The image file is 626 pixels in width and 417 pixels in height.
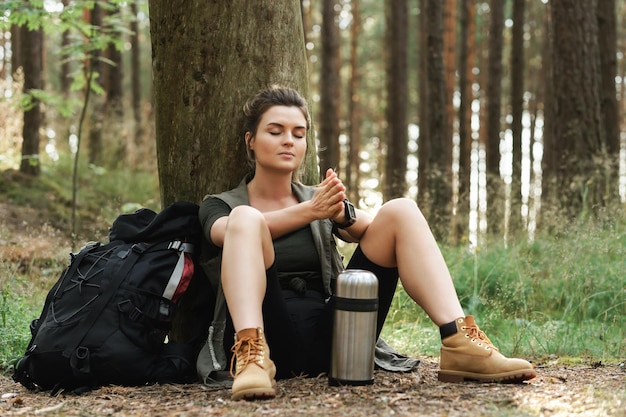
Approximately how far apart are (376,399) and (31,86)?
8.62 meters

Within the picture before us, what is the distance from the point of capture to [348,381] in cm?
322

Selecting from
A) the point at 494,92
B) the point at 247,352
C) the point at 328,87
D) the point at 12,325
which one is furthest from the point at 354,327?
the point at 494,92

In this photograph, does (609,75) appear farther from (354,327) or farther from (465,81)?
(354,327)

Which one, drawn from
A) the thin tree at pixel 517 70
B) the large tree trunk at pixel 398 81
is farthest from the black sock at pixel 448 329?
the large tree trunk at pixel 398 81

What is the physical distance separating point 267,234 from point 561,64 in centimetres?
610

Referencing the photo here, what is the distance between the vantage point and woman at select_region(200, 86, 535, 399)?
10.3ft

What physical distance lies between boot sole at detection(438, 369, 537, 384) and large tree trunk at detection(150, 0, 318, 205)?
1531 mm

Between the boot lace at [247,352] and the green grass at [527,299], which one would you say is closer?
the boot lace at [247,352]

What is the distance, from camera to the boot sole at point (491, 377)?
3162mm

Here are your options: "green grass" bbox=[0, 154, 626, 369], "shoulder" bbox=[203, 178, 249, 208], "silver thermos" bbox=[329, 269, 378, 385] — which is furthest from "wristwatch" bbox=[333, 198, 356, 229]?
"green grass" bbox=[0, 154, 626, 369]

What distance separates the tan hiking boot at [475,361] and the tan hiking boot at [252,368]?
0.77 meters

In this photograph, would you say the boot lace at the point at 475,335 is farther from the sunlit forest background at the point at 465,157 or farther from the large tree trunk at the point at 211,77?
the large tree trunk at the point at 211,77

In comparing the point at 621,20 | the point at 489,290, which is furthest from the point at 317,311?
the point at 621,20

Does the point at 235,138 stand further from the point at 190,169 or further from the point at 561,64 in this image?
the point at 561,64
